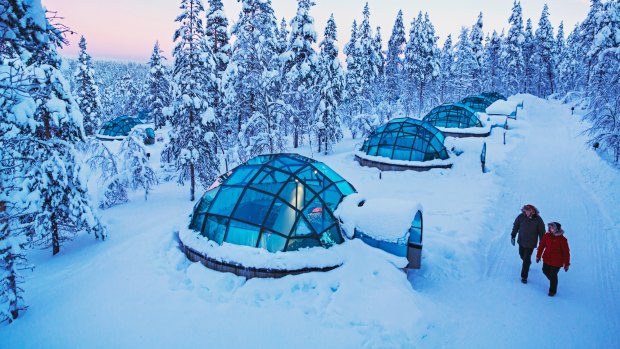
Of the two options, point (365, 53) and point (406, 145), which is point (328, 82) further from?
point (365, 53)

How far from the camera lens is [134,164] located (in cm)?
1723

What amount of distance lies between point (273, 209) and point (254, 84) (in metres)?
14.0

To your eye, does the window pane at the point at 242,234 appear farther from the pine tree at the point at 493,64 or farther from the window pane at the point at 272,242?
the pine tree at the point at 493,64

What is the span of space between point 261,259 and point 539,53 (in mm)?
68141

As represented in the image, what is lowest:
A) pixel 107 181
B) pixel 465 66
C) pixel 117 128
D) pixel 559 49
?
pixel 107 181

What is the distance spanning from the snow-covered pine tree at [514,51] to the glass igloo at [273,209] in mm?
57997

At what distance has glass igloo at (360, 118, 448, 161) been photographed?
19.7 m

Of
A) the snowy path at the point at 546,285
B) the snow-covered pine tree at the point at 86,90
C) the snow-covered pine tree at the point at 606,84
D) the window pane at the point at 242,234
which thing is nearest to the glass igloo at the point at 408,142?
the snowy path at the point at 546,285

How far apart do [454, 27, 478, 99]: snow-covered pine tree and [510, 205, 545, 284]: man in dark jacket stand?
54008 mm

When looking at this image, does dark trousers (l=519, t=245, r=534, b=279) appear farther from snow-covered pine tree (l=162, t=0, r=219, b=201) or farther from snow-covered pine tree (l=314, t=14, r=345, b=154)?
snow-covered pine tree (l=314, t=14, r=345, b=154)

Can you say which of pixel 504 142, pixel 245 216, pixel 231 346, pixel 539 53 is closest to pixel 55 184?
pixel 245 216

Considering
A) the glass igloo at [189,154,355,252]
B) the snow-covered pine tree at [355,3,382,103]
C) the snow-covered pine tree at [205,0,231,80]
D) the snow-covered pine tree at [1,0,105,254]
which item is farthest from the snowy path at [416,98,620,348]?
the snow-covered pine tree at [355,3,382,103]

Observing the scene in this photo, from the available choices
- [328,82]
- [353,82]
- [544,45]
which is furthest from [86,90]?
[544,45]

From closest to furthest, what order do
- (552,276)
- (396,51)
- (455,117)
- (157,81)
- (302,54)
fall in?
1. (552,276)
2. (302,54)
3. (455,117)
4. (157,81)
5. (396,51)
